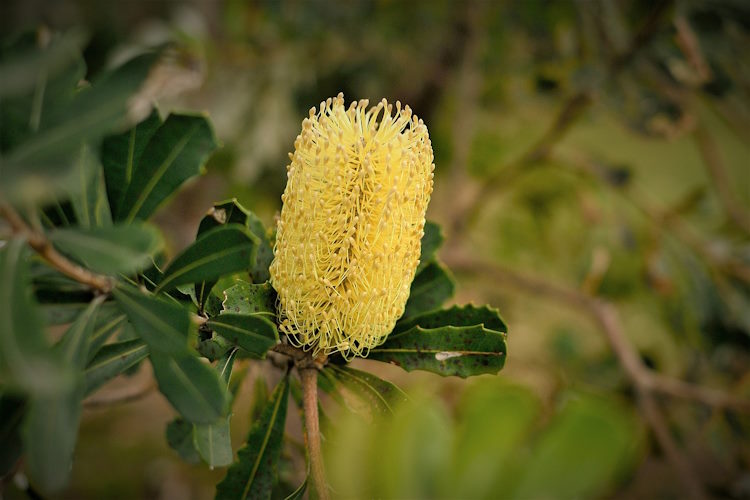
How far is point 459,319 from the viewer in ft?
1.37

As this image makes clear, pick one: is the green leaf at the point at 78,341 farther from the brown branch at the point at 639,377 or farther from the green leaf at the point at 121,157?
the brown branch at the point at 639,377

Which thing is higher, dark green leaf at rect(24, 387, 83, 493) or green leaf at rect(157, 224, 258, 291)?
green leaf at rect(157, 224, 258, 291)

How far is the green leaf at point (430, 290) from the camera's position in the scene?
449mm

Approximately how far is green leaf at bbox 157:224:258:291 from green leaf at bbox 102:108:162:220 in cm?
6

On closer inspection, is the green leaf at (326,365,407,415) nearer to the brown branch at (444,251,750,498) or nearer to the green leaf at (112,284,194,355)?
the green leaf at (112,284,194,355)

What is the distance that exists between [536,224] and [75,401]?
133 centimetres

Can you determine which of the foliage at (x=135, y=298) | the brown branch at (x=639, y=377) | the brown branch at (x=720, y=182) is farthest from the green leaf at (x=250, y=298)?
the brown branch at (x=720, y=182)

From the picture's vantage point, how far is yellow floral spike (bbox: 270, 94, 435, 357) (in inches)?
13.8

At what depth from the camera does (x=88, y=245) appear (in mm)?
262

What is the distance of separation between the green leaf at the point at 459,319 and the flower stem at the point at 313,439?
0.25ft

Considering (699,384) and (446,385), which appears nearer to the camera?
(699,384)

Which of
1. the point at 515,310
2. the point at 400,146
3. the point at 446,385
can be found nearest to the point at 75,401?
the point at 400,146

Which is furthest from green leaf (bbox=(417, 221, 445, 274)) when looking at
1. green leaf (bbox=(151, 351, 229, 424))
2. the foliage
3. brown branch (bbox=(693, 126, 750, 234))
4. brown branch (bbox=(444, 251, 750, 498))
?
brown branch (bbox=(693, 126, 750, 234))

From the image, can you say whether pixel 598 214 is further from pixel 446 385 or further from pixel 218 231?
pixel 218 231
